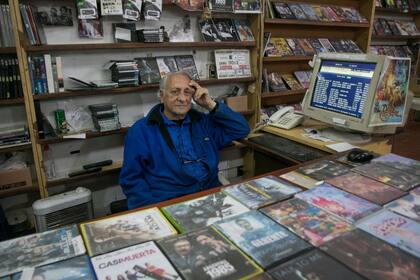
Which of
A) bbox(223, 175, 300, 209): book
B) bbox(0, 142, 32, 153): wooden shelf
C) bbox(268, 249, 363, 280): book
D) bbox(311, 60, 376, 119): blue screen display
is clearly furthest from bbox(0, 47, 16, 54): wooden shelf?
bbox(268, 249, 363, 280): book

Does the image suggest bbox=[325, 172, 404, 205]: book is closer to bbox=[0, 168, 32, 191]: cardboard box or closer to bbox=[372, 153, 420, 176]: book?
bbox=[372, 153, 420, 176]: book

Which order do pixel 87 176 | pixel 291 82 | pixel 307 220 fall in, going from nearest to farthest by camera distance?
pixel 307 220 < pixel 87 176 < pixel 291 82

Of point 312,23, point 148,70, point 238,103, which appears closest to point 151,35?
point 148,70

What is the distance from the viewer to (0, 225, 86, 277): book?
2.83 feet

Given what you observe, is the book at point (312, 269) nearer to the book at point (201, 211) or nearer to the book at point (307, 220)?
the book at point (307, 220)

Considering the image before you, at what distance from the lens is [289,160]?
1.87 metres

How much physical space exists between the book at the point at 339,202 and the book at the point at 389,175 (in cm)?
23

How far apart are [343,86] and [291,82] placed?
1582 millimetres

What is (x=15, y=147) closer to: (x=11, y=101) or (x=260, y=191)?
(x=11, y=101)

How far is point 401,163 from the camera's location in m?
1.50

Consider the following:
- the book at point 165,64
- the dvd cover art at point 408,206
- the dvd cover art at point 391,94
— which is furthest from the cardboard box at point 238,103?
the dvd cover art at point 408,206

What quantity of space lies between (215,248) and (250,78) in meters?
2.49

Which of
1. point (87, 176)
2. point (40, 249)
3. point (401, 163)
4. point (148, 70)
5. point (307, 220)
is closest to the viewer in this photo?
point (40, 249)

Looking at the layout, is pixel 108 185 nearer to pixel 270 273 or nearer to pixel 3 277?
pixel 3 277
